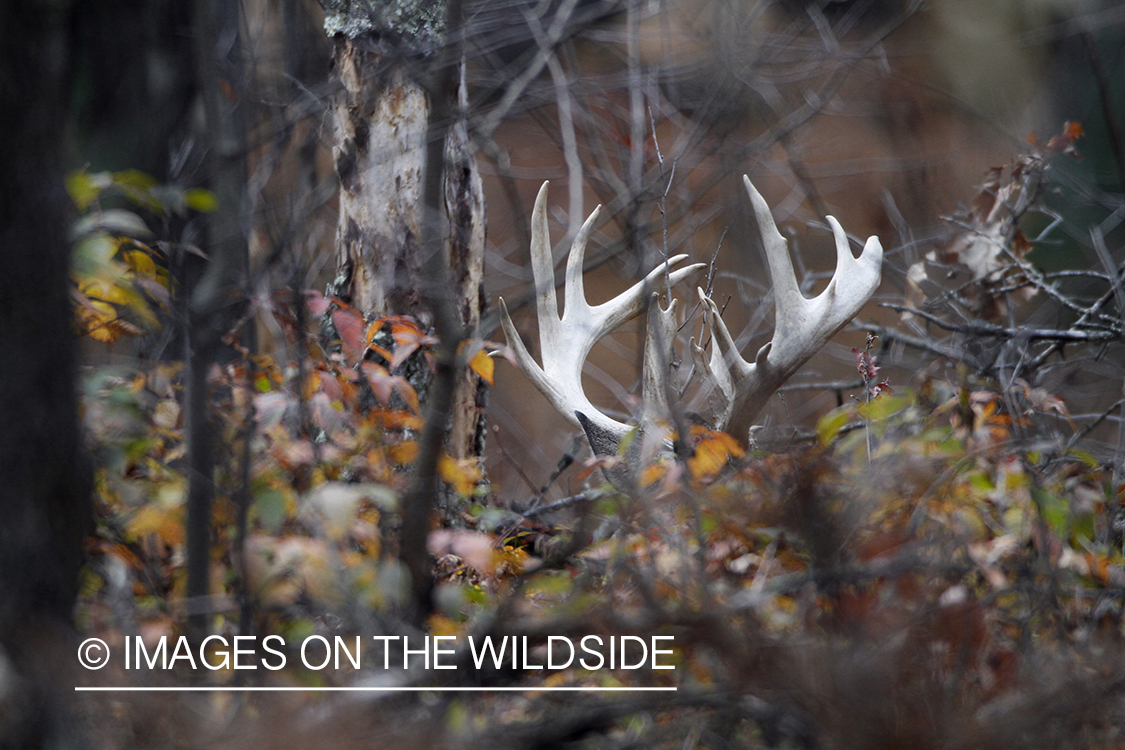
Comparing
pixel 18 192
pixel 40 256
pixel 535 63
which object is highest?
pixel 535 63

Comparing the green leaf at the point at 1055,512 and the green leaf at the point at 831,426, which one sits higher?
the green leaf at the point at 831,426

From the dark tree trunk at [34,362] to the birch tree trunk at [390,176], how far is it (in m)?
1.34

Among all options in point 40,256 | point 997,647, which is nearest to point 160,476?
point 40,256

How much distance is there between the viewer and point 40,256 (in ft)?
5.34

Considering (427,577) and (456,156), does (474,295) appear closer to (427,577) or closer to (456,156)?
(456,156)

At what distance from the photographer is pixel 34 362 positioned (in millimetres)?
1601

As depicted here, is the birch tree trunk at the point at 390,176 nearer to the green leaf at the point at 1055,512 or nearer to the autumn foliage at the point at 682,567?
the autumn foliage at the point at 682,567

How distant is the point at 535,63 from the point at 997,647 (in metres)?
2.13

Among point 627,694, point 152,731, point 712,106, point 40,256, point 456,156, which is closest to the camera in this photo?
point 152,731

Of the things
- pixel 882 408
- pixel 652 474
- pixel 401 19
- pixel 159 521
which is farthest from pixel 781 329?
pixel 159 521

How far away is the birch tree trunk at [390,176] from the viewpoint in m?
2.99

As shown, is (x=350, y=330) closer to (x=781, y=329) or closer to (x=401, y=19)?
(x=401, y=19)

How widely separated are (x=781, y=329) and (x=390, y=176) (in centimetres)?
157

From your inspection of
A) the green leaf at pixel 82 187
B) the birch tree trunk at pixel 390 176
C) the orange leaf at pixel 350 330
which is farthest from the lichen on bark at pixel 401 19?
the green leaf at pixel 82 187
